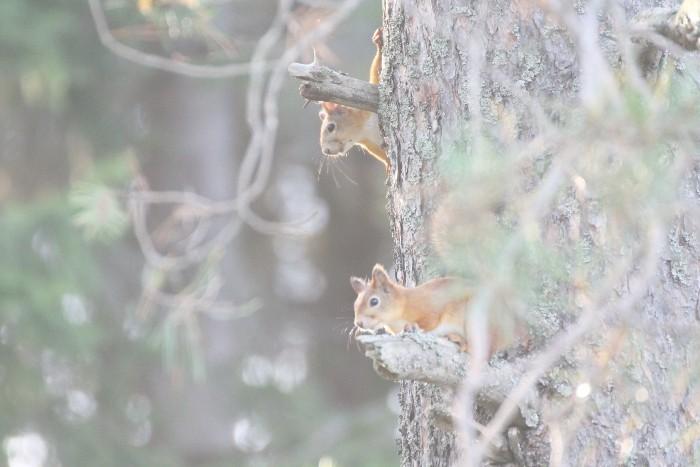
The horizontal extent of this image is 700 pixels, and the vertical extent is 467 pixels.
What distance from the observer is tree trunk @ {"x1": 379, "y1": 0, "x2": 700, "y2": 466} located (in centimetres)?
213

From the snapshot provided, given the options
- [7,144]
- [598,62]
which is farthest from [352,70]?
[598,62]

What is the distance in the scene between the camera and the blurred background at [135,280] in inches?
261

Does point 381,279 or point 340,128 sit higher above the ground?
point 340,128

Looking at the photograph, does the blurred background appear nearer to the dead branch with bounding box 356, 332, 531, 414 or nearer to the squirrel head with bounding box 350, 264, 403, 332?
the squirrel head with bounding box 350, 264, 403, 332

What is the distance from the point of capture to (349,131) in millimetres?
2885

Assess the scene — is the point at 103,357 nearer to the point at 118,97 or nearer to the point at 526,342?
the point at 118,97

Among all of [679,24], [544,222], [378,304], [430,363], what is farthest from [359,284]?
[679,24]

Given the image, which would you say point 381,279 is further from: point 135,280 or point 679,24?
point 135,280

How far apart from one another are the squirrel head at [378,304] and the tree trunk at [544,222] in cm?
6

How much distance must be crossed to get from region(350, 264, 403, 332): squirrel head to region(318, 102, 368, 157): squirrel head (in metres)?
0.43

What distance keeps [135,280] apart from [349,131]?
510 cm

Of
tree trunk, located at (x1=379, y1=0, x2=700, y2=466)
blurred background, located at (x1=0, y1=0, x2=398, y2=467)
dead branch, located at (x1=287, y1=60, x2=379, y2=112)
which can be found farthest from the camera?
blurred background, located at (x1=0, y1=0, x2=398, y2=467)

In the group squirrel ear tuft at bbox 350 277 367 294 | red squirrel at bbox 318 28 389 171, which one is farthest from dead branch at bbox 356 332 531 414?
red squirrel at bbox 318 28 389 171

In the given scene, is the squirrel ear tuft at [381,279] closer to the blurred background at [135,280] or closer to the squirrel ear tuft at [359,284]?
the squirrel ear tuft at [359,284]
